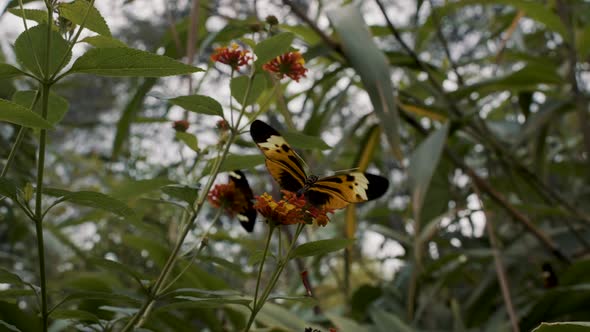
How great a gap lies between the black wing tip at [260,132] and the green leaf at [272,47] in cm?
4

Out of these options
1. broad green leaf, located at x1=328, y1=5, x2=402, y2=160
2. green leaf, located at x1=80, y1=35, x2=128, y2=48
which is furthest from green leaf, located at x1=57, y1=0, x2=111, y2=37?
broad green leaf, located at x1=328, y1=5, x2=402, y2=160

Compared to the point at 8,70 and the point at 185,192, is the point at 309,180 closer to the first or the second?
the point at 185,192

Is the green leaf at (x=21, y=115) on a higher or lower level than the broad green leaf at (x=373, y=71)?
lower

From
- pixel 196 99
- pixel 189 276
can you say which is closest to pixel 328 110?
pixel 189 276

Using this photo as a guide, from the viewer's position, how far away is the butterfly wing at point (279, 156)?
1.26ft

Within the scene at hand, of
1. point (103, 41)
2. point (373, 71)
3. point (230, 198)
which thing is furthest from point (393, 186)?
point (103, 41)

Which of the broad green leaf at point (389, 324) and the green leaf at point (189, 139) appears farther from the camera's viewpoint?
the broad green leaf at point (389, 324)

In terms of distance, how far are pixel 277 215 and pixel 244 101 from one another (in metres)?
0.09

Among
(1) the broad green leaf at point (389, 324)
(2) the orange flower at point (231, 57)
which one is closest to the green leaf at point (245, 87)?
(2) the orange flower at point (231, 57)

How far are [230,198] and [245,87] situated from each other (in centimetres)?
8

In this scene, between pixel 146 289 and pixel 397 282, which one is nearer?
pixel 146 289

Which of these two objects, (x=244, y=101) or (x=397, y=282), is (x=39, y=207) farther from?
(x=397, y=282)

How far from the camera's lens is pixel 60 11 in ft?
1.13

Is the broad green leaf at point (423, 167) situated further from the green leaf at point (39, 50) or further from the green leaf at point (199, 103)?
the green leaf at point (39, 50)
